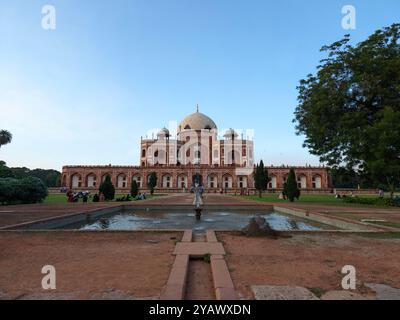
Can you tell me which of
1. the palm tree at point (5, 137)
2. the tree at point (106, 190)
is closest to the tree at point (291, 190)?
the tree at point (106, 190)

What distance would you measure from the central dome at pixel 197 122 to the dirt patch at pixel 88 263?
56143 mm

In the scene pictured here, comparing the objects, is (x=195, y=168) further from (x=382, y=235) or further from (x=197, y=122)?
(x=382, y=235)

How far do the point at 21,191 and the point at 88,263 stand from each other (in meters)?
17.8

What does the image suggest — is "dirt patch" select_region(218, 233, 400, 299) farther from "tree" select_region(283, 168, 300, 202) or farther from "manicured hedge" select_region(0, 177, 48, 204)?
"manicured hedge" select_region(0, 177, 48, 204)

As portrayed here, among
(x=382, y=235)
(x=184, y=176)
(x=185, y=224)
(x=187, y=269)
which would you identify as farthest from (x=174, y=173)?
(x=187, y=269)

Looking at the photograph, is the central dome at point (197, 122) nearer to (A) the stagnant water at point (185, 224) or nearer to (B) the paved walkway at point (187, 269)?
(A) the stagnant water at point (185, 224)

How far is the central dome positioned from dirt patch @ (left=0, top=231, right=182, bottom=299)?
184 feet

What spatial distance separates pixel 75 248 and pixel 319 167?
55905 mm

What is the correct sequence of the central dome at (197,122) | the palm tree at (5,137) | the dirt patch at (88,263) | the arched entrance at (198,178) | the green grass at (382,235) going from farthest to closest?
1. the central dome at (197,122)
2. the arched entrance at (198,178)
3. the palm tree at (5,137)
4. the green grass at (382,235)
5. the dirt patch at (88,263)

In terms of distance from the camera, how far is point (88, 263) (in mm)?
4746

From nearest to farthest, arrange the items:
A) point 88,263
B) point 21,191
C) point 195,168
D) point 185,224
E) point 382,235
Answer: point 88,263 → point 382,235 → point 185,224 → point 21,191 → point 195,168

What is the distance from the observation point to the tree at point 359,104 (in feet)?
57.5
